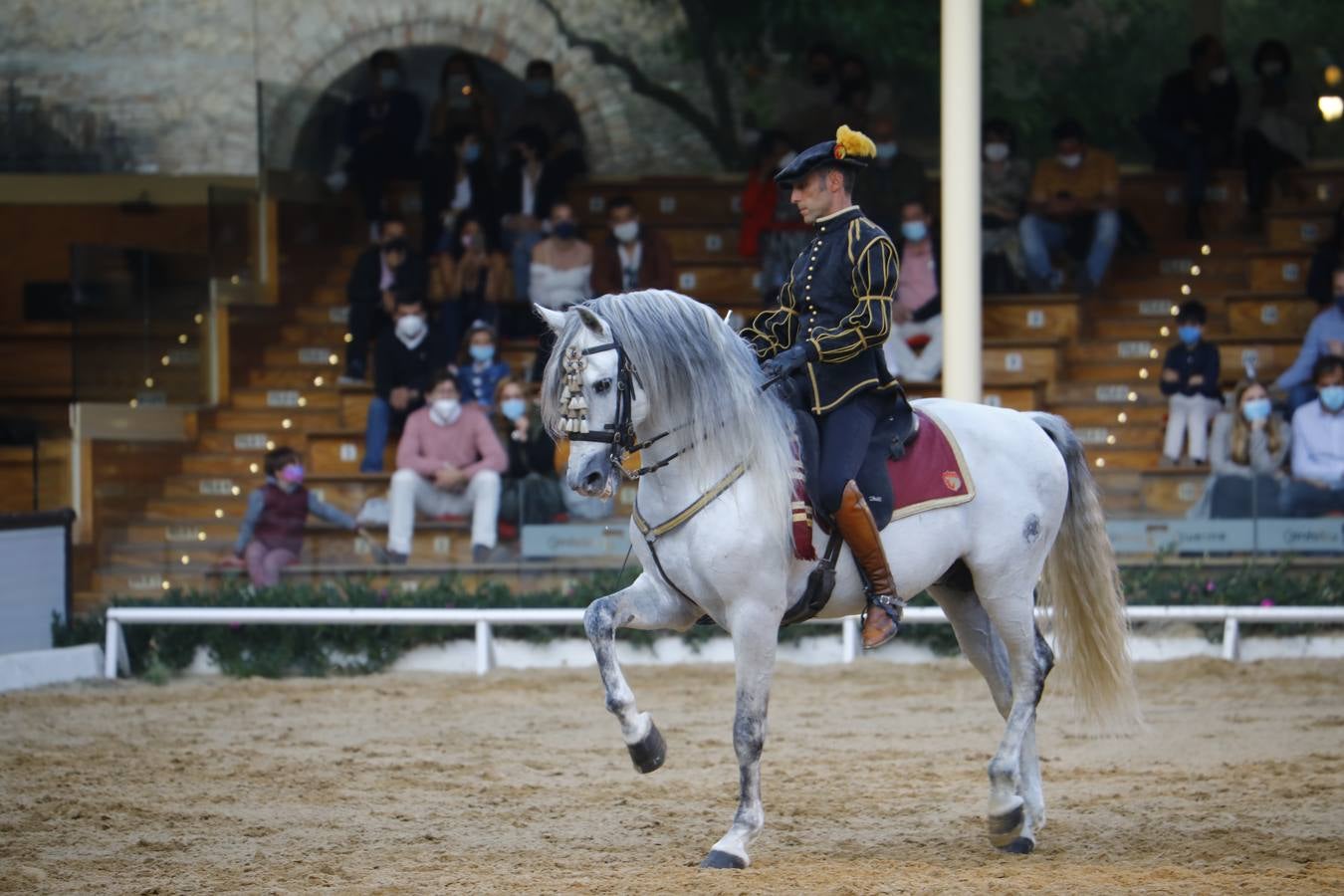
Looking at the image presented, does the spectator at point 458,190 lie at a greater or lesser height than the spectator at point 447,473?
greater

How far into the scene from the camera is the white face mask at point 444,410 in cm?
1380

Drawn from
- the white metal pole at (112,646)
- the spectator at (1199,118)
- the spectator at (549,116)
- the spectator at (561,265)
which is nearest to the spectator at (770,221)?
the spectator at (561,265)

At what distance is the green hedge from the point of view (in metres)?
12.7

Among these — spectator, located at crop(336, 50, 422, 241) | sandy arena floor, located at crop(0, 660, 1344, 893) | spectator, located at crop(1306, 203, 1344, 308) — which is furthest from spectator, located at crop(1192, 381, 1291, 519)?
spectator, located at crop(336, 50, 422, 241)

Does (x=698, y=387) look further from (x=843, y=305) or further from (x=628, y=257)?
(x=628, y=257)

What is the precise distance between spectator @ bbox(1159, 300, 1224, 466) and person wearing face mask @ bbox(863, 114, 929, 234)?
279 cm

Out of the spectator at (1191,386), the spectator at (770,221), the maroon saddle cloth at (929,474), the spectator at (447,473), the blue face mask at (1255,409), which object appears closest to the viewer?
the maroon saddle cloth at (929,474)

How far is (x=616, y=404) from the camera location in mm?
6727

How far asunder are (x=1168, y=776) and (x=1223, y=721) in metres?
1.70

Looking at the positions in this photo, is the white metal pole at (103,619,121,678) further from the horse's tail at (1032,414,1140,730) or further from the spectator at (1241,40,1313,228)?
the spectator at (1241,40,1313,228)

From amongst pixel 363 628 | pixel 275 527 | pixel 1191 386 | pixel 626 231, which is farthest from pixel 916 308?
pixel 275 527

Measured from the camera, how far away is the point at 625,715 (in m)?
6.88

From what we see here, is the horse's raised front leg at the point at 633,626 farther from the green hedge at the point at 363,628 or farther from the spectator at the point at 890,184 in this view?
the spectator at the point at 890,184

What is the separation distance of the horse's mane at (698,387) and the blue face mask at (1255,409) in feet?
23.5
